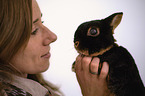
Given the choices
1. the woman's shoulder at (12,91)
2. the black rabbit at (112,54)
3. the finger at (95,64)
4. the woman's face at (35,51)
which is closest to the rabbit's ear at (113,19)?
the black rabbit at (112,54)

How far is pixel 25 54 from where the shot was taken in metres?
0.59

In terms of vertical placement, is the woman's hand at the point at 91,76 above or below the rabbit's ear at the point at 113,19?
below

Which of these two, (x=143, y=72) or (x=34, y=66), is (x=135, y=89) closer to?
(x=34, y=66)

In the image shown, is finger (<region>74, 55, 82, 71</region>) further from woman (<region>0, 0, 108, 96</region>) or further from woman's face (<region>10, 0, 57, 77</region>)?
Result: woman's face (<region>10, 0, 57, 77</region>)

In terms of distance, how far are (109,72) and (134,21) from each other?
78 centimetres

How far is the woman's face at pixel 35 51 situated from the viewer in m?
0.59

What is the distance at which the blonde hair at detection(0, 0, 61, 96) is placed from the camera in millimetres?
514

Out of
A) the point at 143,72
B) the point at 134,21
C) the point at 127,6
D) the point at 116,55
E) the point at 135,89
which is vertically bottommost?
the point at 143,72

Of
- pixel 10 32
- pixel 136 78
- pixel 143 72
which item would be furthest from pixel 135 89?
pixel 143 72

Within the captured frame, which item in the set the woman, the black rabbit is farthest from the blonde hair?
the black rabbit

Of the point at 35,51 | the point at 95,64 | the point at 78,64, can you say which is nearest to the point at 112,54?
the point at 95,64

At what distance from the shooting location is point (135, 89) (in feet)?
1.70

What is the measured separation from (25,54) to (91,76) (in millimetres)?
344

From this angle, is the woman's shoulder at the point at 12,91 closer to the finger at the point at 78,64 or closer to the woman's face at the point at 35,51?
the woman's face at the point at 35,51
